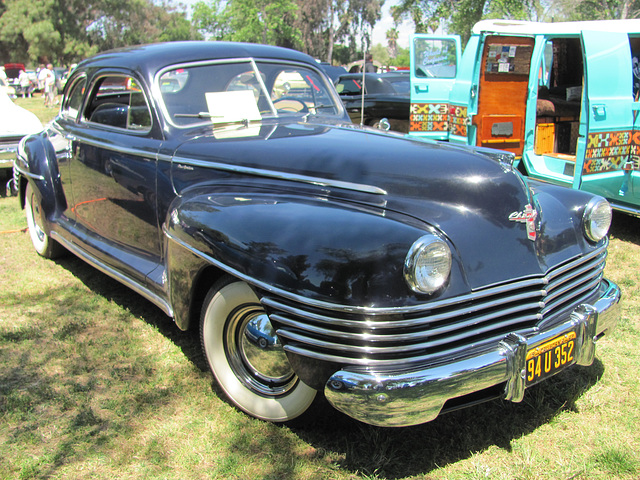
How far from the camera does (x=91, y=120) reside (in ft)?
13.4

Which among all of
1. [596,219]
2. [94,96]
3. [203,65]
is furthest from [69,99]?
[596,219]

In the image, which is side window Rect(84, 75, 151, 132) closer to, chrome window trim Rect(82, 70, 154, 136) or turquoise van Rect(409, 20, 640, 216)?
chrome window trim Rect(82, 70, 154, 136)

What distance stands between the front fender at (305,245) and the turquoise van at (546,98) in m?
3.84

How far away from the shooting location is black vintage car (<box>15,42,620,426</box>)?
2027 mm

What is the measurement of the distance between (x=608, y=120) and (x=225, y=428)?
179 inches

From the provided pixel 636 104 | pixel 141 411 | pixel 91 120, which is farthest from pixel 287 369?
pixel 636 104

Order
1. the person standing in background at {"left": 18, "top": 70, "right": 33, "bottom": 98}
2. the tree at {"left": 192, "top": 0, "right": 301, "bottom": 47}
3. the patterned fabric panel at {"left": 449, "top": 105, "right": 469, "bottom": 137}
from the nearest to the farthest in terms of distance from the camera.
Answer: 1. the patterned fabric panel at {"left": 449, "top": 105, "right": 469, "bottom": 137}
2. the person standing in background at {"left": 18, "top": 70, "right": 33, "bottom": 98}
3. the tree at {"left": 192, "top": 0, "right": 301, "bottom": 47}

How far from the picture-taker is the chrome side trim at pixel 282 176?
→ 2.47 meters

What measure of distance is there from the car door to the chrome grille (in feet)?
4.88

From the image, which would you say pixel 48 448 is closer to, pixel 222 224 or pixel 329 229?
pixel 222 224

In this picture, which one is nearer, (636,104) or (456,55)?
(636,104)

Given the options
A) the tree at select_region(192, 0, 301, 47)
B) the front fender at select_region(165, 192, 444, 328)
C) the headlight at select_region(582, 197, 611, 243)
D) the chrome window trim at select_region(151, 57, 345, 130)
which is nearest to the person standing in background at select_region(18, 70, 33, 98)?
the tree at select_region(192, 0, 301, 47)

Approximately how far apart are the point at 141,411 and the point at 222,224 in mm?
1092

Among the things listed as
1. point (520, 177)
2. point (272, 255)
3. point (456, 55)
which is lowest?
point (272, 255)
